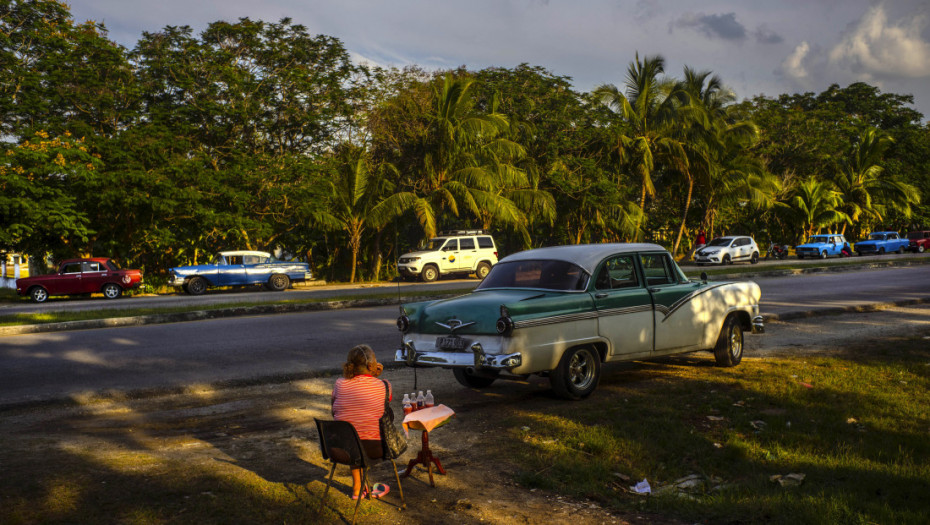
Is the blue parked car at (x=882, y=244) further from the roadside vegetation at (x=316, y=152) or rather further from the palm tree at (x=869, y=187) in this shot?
the roadside vegetation at (x=316, y=152)

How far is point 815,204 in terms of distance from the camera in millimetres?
48406

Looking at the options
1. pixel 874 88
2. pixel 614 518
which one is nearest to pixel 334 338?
pixel 614 518

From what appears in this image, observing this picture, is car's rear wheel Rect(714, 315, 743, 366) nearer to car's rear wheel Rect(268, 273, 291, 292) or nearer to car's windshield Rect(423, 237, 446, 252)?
car's rear wheel Rect(268, 273, 291, 292)

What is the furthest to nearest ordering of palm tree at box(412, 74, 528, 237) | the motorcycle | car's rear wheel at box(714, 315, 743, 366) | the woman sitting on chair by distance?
the motorcycle, palm tree at box(412, 74, 528, 237), car's rear wheel at box(714, 315, 743, 366), the woman sitting on chair

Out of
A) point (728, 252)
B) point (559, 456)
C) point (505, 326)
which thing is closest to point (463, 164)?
point (728, 252)

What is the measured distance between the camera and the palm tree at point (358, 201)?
31734 mm

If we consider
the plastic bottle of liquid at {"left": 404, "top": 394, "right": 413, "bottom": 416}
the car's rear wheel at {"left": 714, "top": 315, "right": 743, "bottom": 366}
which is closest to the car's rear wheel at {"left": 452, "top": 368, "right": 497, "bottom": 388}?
the plastic bottle of liquid at {"left": 404, "top": 394, "right": 413, "bottom": 416}

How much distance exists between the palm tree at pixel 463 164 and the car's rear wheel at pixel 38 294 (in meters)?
14.1

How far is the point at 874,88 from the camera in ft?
240

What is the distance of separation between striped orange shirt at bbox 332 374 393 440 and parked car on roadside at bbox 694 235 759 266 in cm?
3579

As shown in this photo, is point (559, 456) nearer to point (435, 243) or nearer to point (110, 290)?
point (110, 290)

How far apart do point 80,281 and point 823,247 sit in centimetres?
3883

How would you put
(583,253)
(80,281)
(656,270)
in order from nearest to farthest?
(583,253)
(656,270)
(80,281)

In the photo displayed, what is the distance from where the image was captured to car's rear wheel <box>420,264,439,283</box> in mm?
31422
